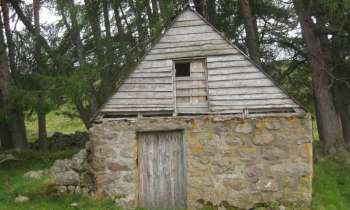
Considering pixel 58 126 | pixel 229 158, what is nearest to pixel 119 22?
pixel 229 158

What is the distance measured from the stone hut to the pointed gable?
0.07ft

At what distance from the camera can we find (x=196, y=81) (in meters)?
10.5

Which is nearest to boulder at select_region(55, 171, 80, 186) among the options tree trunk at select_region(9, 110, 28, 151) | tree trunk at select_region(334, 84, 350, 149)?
tree trunk at select_region(9, 110, 28, 151)

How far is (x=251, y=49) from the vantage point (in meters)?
14.0

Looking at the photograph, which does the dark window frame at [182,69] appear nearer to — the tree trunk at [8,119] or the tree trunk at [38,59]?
the tree trunk at [38,59]

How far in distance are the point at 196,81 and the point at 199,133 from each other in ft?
4.09

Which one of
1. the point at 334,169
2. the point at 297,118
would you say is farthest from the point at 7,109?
the point at 334,169

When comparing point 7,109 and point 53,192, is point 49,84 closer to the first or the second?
point 7,109

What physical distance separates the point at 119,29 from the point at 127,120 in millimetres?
7176

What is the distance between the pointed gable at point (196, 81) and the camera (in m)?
10.1

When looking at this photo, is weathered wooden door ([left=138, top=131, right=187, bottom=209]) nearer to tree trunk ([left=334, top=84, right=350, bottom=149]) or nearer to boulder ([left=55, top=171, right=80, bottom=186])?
boulder ([left=55, top=171, right=80, bottom=186])

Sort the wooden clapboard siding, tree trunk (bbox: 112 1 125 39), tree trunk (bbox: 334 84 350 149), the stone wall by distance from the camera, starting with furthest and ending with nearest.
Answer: tree trunk (bbox: 334 84 350 149) → tree trunk (bbox: 112 1 125 39) → the wooden clapboard siding → the stone wall

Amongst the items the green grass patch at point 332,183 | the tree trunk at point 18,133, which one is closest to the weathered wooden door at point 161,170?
the green grass patch at point 332,183

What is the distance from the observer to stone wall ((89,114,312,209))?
9844 millimetres
